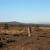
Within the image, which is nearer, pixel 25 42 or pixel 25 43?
pixel 25 43

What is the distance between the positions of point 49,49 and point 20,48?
273cm

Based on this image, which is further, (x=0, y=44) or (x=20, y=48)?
(x=0, y=44)

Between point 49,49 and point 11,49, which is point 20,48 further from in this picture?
point 49,49

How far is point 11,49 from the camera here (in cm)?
1856

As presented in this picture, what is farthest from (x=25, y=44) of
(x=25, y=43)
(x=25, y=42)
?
(x=25, y=42)

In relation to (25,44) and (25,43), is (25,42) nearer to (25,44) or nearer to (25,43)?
(25,43)

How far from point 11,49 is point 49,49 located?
11.7 feet

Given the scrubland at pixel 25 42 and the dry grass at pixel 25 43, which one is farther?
the scrubland at pixel 25 42

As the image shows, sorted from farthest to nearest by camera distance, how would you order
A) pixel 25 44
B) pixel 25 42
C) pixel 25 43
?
1. pixel 25 42
2. pixel 25 43
3. pixel 25 44

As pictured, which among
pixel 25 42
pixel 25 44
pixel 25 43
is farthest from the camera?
pixel 25 42

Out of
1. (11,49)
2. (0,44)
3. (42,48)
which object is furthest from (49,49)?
(0,44)

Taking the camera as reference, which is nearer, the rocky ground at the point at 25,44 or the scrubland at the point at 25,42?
the rocky ground at the point at 25,44

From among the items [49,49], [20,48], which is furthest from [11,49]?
[49,49]

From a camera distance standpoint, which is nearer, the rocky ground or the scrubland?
the rocky ground
